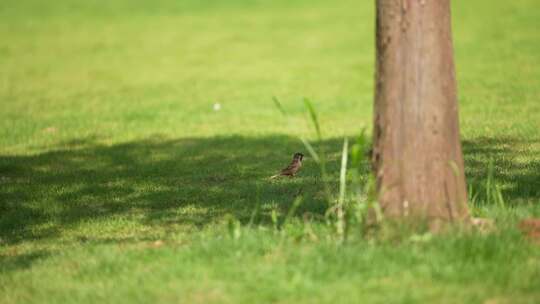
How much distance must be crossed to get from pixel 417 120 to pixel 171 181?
486cm

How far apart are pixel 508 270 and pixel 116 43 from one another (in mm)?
25546

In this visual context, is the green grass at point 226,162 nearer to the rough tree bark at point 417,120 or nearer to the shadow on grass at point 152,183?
the shadow on grass at point 152,183

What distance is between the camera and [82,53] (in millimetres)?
28703

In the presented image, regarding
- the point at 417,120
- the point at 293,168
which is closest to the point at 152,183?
the point at 293,168

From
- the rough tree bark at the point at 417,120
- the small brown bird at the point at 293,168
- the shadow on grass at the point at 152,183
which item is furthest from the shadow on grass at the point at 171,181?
the rough tree bark at the point at 417,120

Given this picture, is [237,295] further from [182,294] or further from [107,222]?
[107,222]

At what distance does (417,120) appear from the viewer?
22.5 ft

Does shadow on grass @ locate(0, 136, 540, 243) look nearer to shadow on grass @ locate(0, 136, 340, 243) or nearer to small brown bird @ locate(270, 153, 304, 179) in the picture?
shadow on grass @ locate(0, 136, 340, 243)

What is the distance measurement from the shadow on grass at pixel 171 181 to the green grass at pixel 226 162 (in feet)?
0.14

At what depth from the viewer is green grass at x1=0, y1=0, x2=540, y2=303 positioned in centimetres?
634

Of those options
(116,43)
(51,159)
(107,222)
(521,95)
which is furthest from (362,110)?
(116,43)

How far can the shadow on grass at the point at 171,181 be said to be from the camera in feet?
29.5

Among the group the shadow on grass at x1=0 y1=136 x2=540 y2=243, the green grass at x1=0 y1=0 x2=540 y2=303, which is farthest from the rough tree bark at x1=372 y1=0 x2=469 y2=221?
the shadow on grass at x1=0 y1=136 x2=540 y2=243

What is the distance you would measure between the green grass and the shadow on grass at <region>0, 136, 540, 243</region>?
4 centimetres
